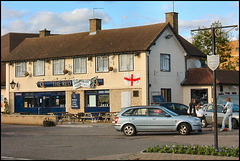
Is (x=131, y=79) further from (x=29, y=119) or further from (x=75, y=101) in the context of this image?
(x=29, y=119)

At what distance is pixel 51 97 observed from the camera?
129 feet

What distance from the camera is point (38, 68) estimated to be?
40.2 meters

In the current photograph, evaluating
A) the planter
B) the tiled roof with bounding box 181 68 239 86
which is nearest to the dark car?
the tiled roof with bounding box 181 68 239 86

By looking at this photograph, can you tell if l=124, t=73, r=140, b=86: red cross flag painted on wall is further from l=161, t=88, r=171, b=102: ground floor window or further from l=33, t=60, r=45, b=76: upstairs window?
l=33, t=60, r=45, b=76: upstairs window

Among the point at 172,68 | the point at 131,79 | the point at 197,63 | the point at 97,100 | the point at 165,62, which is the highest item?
the point at 197,63

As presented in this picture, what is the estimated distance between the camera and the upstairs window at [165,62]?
3638 cm

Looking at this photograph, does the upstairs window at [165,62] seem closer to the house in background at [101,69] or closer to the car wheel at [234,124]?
the house in background at [101,69]

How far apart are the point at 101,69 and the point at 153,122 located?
16071mm

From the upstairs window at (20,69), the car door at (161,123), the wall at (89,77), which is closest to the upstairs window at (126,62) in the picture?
the wall at (89,77)

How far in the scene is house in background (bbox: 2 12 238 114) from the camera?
34875 mm

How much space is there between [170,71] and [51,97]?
11187 mm

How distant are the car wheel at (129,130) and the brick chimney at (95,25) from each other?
20.0 metres

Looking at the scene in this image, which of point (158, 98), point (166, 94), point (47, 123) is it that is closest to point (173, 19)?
point (166, 94)

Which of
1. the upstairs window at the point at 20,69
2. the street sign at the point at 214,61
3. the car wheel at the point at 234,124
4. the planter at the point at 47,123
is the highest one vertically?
the upstairs window at the point at 20,69
